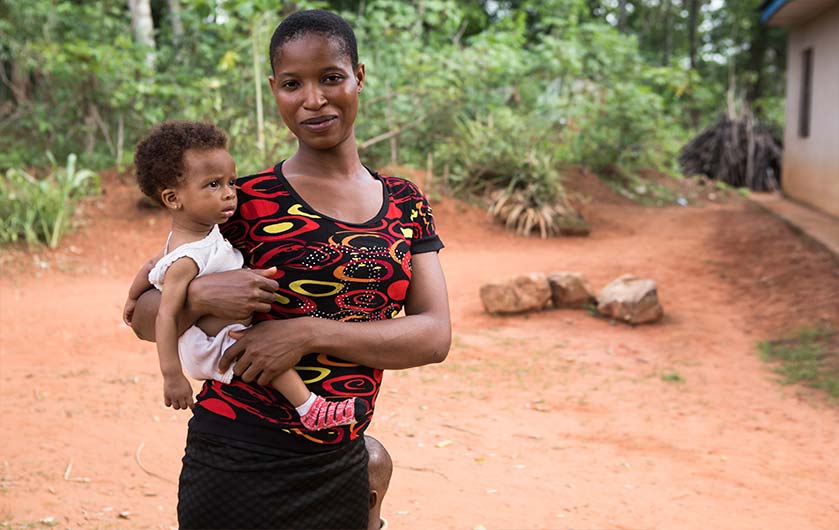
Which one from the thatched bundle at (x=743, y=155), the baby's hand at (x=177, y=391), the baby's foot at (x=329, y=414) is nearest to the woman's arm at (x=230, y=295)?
the baby's hand at (x=177, y=391)

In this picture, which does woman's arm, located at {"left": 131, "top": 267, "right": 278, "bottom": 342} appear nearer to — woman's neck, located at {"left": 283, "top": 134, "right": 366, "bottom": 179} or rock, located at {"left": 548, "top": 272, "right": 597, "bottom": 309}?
woman's neck, located at {"left": 283, "top": 134, "right": 366, "bottom": 179}

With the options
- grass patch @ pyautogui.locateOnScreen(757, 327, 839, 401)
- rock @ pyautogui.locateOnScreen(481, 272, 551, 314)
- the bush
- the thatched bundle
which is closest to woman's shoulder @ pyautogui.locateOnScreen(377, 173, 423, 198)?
grass patch @ pyautogui.locateOnScreen(757, 327, 839, 401)

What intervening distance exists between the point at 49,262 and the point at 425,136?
5601mm

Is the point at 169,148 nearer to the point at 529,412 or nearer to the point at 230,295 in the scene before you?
the point at 230,295

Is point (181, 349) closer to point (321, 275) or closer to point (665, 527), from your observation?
point (321, 275)

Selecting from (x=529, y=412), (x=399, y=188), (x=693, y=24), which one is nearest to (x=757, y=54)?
(x=693, y=24)

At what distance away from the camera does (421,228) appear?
191cm

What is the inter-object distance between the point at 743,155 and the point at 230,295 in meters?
15.9

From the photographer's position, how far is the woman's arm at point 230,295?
1.63 metres

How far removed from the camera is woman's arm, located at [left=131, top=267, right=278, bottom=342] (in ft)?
5.34

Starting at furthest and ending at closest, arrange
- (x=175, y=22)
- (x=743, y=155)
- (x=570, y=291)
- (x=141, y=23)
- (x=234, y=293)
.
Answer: (x=743, y=155) < (x=175, y=22) < (x=141, y=23) < (x=570, y=291) < (x=234, y=293)

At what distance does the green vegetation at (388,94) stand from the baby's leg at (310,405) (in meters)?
8.19

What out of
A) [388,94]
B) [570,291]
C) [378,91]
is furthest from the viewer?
[378,91]

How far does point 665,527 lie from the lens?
340 cm
